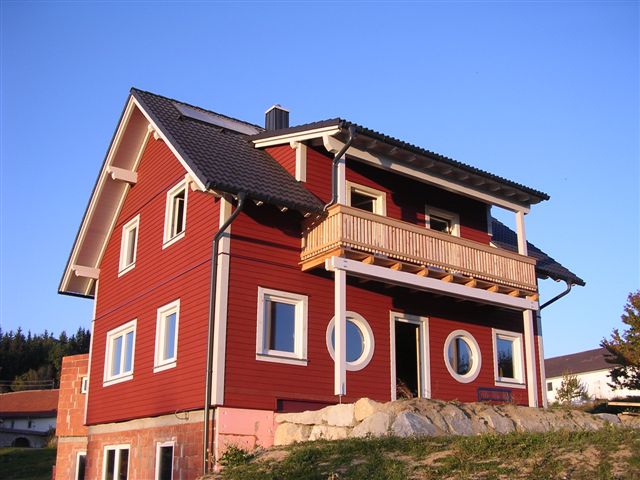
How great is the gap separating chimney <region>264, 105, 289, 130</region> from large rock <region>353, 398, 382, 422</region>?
10.3m

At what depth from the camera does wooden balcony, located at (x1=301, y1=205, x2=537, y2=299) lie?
622 inches

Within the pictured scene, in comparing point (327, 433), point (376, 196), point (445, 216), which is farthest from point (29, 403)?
point (327, 433)

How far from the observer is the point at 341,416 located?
528 inches

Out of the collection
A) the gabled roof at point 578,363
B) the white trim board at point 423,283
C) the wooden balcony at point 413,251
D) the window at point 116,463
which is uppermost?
the gabled roof at point 578,363

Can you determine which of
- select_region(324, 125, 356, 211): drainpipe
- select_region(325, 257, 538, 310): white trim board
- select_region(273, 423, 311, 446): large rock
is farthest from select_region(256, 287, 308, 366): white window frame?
select_region(324, 125, 356, 211): drainpipe

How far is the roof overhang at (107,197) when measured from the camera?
20359 mm

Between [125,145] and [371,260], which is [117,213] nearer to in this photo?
[125,145]

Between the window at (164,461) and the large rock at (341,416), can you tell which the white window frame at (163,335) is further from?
the large rock at (341,416)

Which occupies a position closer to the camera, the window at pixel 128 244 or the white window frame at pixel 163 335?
the white window frame at pixel 163 335

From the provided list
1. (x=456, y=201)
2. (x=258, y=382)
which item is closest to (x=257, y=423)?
(x=258, y=382)

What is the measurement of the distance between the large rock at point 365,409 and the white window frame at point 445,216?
295 inches

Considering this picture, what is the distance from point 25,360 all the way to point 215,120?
69.4 metres

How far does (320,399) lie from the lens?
15.9 metres

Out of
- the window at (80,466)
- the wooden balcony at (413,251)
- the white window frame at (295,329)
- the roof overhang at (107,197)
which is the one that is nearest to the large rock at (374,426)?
the white window frame at (295,329)
